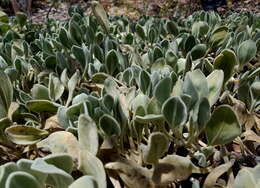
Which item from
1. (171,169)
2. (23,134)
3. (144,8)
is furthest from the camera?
(144,8)

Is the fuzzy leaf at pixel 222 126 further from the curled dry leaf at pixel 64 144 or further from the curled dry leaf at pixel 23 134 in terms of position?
the curled dry leaf at pixel 23 134

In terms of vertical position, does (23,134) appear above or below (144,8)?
above

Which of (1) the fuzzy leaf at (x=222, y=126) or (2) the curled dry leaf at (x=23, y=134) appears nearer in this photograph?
(1) the fuzzy leaf at (x=222, y=126)

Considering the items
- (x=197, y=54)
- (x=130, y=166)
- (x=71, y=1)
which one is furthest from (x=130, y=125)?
(x=71, y=1)

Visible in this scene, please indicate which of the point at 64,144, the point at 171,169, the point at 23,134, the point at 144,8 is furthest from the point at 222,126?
the point at 144,8

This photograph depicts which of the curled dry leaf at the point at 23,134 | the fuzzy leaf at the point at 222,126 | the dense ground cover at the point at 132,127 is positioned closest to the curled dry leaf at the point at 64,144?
the dense ground cover at the point at 132,127

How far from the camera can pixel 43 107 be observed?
1.15 metres

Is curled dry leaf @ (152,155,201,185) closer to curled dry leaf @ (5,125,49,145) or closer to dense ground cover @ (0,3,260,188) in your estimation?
dense ground cover @ (0,3,260,188)

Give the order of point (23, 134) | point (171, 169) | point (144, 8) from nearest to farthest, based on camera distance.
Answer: point (171, 169), point (23, 134), point (144, 8)

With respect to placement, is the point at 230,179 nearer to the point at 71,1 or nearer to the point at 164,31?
the point at 164,31

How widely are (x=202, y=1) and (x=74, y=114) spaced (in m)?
8.50

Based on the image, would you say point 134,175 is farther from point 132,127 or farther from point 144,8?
point 144,8

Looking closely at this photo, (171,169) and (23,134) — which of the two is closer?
(171,169)

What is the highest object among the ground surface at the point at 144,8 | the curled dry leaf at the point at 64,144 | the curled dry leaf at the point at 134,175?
the curled dry leaf at the point at 64,144
